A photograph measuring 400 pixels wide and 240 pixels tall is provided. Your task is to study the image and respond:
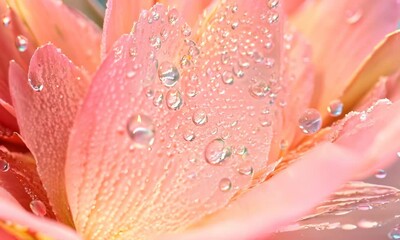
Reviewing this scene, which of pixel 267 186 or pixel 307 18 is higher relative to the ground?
pixel 307 18

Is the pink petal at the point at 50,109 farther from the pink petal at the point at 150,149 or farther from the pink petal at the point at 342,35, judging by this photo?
the pink petal at the point at 342,35

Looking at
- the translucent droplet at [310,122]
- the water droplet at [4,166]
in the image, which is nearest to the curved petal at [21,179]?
the water droplet at [4,166]

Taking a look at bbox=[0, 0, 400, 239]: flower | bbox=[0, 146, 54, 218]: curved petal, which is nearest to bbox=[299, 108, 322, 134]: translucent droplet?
bbox=[0, 0, 400, 239]: flower

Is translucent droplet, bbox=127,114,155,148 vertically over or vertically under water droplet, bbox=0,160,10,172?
under

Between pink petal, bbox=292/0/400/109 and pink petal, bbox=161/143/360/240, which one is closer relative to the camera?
pink petal, bbox=161/143/360/240

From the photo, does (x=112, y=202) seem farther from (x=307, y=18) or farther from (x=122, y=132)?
(x=307, y=18)

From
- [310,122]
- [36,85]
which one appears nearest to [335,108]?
[310,122]

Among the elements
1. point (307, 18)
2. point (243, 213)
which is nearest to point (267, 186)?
point (243, 213)

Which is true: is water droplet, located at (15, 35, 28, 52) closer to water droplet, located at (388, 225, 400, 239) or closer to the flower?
the flower
